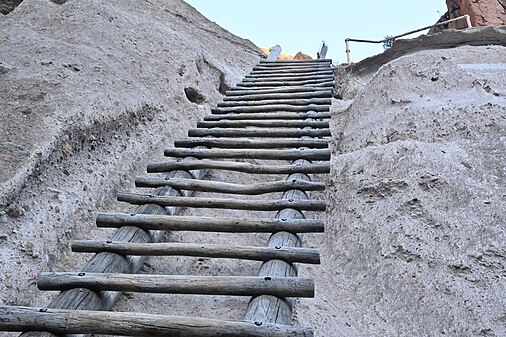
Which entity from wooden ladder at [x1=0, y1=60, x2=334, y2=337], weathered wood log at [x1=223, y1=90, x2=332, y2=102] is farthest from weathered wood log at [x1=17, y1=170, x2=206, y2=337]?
weathered wood log at [x1=223, y1=90, x2=332, y2=102]

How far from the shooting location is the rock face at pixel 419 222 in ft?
6.79

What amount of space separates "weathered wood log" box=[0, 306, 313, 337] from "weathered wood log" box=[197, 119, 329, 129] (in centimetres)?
209

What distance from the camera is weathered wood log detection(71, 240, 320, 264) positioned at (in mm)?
1967

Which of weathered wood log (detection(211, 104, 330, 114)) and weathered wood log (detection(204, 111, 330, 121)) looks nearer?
weathered wood log (detection(204, 111, 330, 121))

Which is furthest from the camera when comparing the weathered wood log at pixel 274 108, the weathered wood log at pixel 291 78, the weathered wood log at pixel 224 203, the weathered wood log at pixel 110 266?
the weathered wood log at pixel 291 78

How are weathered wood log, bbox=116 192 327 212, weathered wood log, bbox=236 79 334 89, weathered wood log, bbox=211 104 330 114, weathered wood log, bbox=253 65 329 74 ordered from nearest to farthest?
weathered wood log, bbox=116 192 327 212 < weathered wood log, bbox=211 104 330 114 < weathered wood log, bbox=236 79 334 89 < weathered wood log, bbox=253 65 329 74

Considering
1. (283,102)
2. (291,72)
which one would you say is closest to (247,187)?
(283,102)

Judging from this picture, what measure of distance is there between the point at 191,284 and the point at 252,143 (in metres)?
1.52

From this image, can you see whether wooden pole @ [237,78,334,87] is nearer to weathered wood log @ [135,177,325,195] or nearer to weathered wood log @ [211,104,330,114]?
weathered wood log @ [211,104,330,114]

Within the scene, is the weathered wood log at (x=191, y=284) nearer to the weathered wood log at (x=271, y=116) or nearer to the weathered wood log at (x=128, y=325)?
the weathered wood log at (x=128, y=325)

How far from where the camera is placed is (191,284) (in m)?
1.77

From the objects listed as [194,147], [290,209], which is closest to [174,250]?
[290,209]

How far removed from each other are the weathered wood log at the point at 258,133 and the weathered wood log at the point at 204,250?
1446 mm

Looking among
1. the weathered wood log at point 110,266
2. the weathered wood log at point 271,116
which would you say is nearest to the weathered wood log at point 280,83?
the weathered wood log at point 271,116
